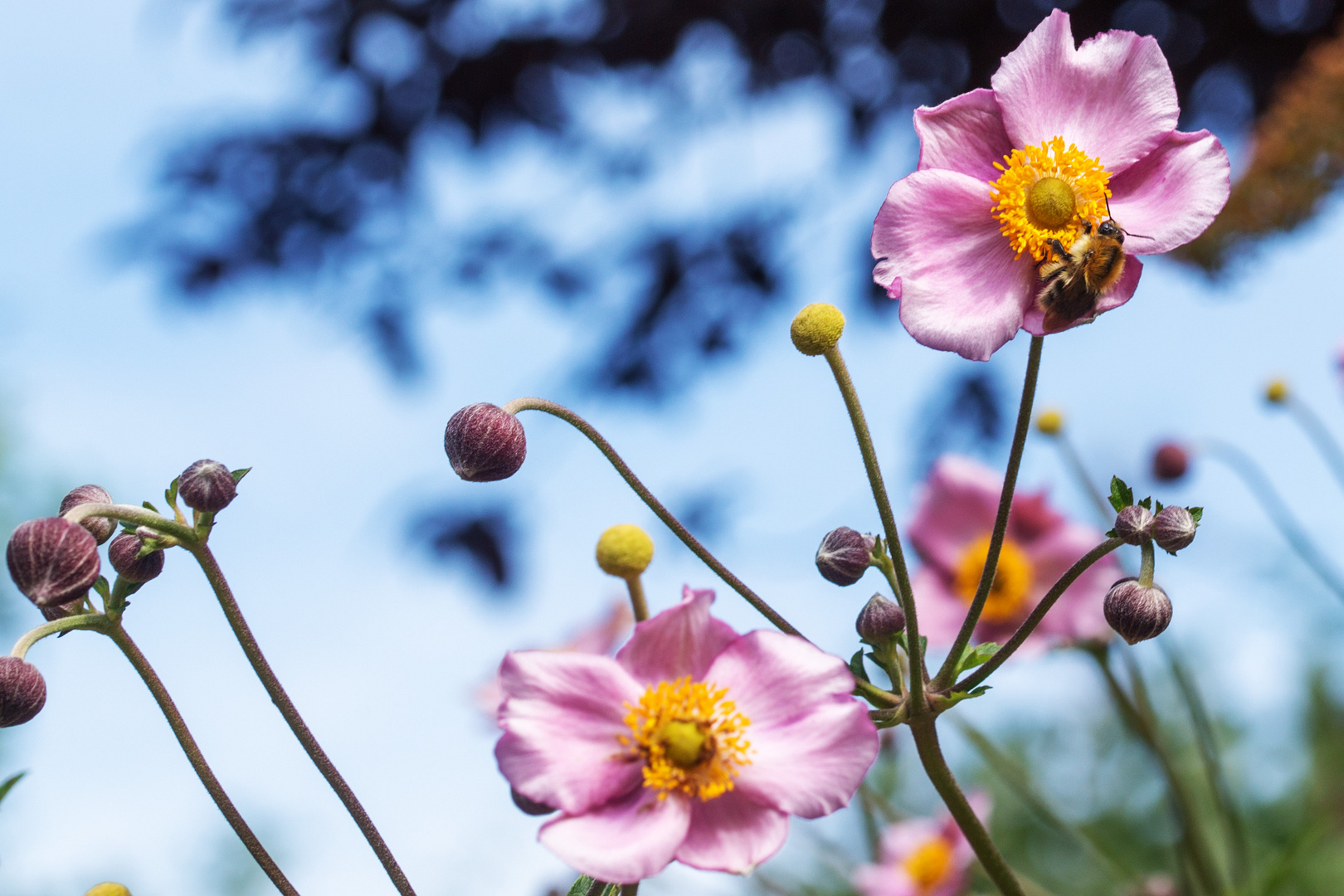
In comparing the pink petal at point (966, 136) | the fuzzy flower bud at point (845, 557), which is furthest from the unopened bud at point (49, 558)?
the pink petal at point (966, 136)

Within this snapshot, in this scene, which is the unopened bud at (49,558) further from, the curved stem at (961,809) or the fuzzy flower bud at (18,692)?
the curved stem at (961,809)

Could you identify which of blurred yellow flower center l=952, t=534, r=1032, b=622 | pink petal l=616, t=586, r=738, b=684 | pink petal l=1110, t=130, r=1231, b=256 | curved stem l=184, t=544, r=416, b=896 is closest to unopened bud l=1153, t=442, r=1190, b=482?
blurred yellow flower center l=952, t=534, r=1032, b=622

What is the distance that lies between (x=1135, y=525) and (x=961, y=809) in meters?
0.17

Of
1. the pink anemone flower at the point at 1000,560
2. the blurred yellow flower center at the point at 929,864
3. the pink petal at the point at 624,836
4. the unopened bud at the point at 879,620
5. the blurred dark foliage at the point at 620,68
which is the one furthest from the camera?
the blurred dark foliage at the point at 620,68

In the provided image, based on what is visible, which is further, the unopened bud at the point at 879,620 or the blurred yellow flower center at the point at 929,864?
the blurred yellow flower center at the point at 929,864

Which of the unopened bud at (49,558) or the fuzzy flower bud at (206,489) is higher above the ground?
the fuzzy flower bud at (206,489)

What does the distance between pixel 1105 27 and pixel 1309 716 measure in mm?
1981

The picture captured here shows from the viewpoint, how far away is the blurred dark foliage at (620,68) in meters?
2.63

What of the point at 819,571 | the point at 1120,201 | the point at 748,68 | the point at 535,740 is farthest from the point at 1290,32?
the point at 535,740

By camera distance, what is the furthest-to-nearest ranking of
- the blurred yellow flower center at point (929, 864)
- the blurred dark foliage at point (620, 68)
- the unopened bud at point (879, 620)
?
1. the blurred dark foliage at point (620, 68)
2. the blurred yellow flower center at point (929, 864)
3. the unopened bud at point (879, 620)

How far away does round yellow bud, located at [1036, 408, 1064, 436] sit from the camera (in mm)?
1281

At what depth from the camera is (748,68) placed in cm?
289

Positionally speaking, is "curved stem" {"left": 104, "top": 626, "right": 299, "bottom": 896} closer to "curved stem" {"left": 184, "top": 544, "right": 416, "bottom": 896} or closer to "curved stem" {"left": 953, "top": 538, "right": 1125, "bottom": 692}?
"curved stem" {"left": 184, "top": 544, "right": 416, "bottom": 896}

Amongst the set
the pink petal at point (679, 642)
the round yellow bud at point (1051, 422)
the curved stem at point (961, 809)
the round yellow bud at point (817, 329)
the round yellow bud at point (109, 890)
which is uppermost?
the round yellow bud at point (1051, 422)
